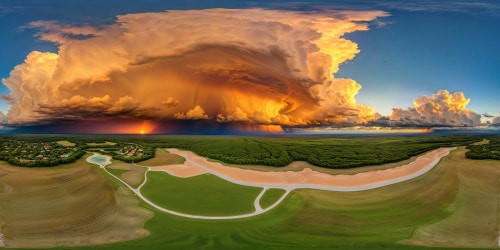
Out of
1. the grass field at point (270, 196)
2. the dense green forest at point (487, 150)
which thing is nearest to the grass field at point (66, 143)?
the grass field at point (270, 196)

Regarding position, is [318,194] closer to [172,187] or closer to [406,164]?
[406,164]

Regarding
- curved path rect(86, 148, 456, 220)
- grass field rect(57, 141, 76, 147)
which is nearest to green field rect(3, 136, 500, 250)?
curved path rect(86, 148, 456, 220)

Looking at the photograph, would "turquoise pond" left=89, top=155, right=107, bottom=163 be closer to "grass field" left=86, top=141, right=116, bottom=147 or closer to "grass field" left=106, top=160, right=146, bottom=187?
"grass field" left=106, top=160, right=146, bottom=187

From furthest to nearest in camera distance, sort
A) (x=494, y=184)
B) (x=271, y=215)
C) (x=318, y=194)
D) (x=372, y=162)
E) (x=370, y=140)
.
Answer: (x=370, y=140), (x=372, y=162), (x=494, y=184), (x=318, y=194), (x=271, y=215)

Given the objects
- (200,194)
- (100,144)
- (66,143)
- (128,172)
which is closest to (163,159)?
(128,172)

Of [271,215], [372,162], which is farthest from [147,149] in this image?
[372,162]

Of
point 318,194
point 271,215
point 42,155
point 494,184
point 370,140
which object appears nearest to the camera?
point 271,215
